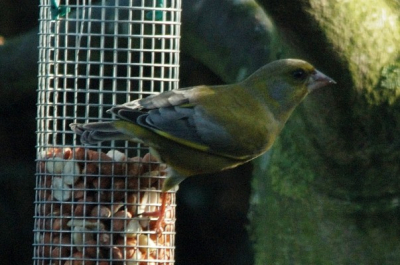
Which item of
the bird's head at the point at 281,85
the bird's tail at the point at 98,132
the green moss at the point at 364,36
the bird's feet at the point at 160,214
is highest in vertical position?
the green moss at the point at 364,36

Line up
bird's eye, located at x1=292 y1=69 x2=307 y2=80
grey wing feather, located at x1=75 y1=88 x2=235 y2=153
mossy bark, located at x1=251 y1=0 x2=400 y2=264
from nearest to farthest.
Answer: grey wing feather, located at x1=75 y1=88 x2=235 y2=153
bird's eye, located at x1=292 y1=69 x2=307 y2=80
mossy bark, located at x1=251 y1=0 x2=400 y2=264

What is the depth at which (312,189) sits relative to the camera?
6.31m

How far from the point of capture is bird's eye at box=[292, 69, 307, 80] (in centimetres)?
557

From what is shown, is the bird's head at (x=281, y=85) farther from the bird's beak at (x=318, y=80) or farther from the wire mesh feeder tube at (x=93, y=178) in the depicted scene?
the wire mesh feeder tube at (x=93, y=178)

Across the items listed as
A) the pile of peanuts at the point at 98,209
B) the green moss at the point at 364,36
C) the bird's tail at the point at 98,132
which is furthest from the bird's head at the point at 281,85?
the bird's tail at the point at 98,132

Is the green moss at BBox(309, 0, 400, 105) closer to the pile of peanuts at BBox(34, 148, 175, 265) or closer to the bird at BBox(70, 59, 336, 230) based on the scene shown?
the bird at BBox(70, 59, 336, 230)

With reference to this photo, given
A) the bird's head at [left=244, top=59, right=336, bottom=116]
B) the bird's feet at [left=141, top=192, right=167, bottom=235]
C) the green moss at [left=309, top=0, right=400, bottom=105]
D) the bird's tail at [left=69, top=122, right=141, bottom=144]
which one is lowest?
the bird's feet at [left=141, top=192, right=167, bottom=235]

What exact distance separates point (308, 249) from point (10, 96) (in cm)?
277

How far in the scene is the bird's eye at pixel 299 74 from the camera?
557 cm

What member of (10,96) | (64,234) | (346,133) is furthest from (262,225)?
(10,96)

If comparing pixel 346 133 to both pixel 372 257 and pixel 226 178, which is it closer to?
pixel 372 257

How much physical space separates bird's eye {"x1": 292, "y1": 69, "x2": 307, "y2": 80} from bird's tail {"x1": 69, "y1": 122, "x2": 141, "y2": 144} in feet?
2.96

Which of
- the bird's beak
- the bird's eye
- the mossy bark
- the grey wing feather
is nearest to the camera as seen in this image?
the grey wing feather

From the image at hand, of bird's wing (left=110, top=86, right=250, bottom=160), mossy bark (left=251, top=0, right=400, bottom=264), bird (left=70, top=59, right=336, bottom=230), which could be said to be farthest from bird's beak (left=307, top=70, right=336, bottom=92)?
bird's wing (left=110, top=86, right=250, bottom=160)
